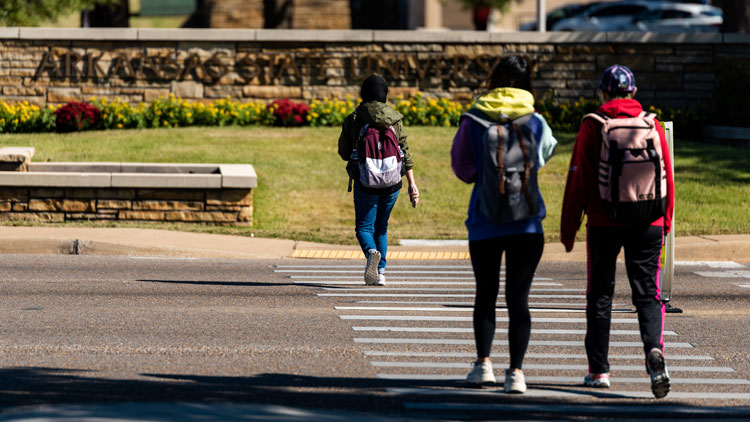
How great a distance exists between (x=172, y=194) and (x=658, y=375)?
9.10 meters

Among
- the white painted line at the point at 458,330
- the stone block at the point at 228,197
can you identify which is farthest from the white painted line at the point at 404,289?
the stone block at the point at 228,197

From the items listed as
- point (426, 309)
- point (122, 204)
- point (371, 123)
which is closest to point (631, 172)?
point (426, 309)

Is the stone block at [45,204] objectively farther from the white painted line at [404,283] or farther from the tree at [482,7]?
the tree at [482,7]

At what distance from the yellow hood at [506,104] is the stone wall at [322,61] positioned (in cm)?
1645

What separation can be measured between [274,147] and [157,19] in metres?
37.2

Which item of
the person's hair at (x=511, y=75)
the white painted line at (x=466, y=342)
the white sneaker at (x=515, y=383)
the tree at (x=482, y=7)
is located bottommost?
→ the white painted line at (x=466, y=342)

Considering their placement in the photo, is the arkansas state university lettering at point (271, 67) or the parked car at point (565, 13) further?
the parked car at point (565, 13)

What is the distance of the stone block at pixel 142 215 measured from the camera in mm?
13758

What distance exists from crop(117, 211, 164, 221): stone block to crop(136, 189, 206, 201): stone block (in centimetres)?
20

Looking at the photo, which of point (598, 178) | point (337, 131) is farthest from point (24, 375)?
point (337, 131)

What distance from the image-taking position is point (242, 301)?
8969 mm

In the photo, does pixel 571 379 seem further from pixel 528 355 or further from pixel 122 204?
pixel 122 204

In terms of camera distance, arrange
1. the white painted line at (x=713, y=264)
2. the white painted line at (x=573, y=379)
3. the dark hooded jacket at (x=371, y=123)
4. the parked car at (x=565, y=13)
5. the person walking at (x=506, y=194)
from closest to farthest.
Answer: the person walking at (x=506, y=194) < the white painted line at (x=573, y=379) < the dark hooded jacket at (x=371, y=123) < the white painted line at (x=713, y=264) < the parked car at (x=565, y=13)

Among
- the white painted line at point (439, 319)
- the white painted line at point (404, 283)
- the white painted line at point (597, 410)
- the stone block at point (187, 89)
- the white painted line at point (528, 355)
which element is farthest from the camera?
the stone block at point (187, 89)
